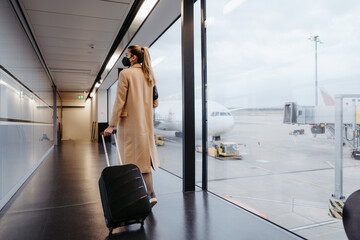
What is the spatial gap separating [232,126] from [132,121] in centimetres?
99

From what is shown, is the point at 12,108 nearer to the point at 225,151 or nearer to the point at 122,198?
the point at 122,198

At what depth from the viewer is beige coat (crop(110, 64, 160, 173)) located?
2154mm

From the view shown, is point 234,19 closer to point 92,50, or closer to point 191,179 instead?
point 191,179

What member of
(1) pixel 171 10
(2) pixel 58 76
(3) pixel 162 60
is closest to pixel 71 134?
(2) pixel 58 76

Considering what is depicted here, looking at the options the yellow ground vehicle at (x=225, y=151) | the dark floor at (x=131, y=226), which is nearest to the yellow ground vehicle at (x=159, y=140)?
the dark floor at (x=131, y=226)

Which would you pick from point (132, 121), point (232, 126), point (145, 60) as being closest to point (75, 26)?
point (145, 60)

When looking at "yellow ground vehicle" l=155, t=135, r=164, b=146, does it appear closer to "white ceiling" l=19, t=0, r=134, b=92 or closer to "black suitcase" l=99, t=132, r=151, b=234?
"white ceiling" l=19, t=0, r=134, b=92

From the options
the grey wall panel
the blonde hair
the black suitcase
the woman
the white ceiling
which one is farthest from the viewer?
the white ceiling

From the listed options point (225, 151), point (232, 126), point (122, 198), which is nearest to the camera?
point (122, 198)

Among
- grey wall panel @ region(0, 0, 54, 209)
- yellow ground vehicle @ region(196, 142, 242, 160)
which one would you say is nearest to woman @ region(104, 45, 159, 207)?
yellow ground vehicle @ region(196, 142, 242, 160)

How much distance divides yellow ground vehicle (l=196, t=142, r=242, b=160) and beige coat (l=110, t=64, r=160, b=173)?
860 millimetres

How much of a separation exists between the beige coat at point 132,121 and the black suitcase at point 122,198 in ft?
1.14

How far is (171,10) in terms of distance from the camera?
3.42m

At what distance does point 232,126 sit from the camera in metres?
2.42
